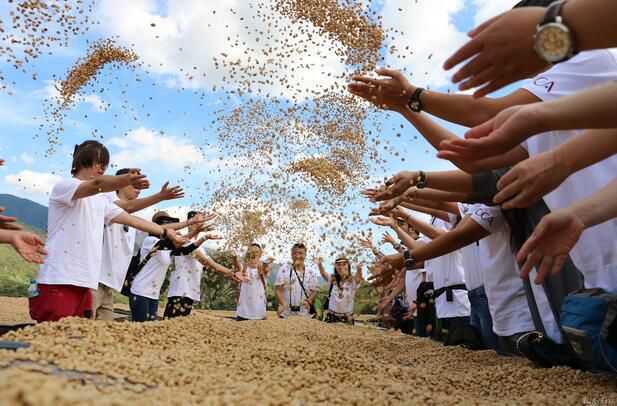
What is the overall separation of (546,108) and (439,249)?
7.25 ft

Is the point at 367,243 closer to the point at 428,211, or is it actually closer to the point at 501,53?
the point at 428,211

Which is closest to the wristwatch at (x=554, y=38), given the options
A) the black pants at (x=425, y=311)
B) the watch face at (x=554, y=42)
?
the watch face at (x=554, y=42)

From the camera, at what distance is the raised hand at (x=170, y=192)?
518 cm

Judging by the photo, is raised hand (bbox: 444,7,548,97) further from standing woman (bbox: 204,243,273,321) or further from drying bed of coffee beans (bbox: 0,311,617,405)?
standing woman (bbox: 204,243,273,321)

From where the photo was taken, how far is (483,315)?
4504 millimetres

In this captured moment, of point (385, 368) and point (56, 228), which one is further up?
point (56, 228)

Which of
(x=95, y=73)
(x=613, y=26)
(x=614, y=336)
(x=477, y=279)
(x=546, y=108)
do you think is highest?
(x=95, y=73)

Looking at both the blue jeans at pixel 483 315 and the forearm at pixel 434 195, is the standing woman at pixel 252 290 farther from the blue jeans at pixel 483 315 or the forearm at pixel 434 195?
the forearm at pixel 434 195

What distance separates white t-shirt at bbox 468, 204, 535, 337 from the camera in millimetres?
3516

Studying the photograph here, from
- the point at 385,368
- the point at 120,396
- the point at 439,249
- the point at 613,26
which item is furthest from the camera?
the point at 439,249

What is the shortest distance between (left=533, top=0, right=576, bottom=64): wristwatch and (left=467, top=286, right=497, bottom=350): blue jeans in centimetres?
306

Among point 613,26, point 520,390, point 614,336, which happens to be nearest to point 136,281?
point 520,390

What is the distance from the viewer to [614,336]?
2248 mm

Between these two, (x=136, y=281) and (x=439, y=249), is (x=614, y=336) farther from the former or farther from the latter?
(x=136, y=281)
